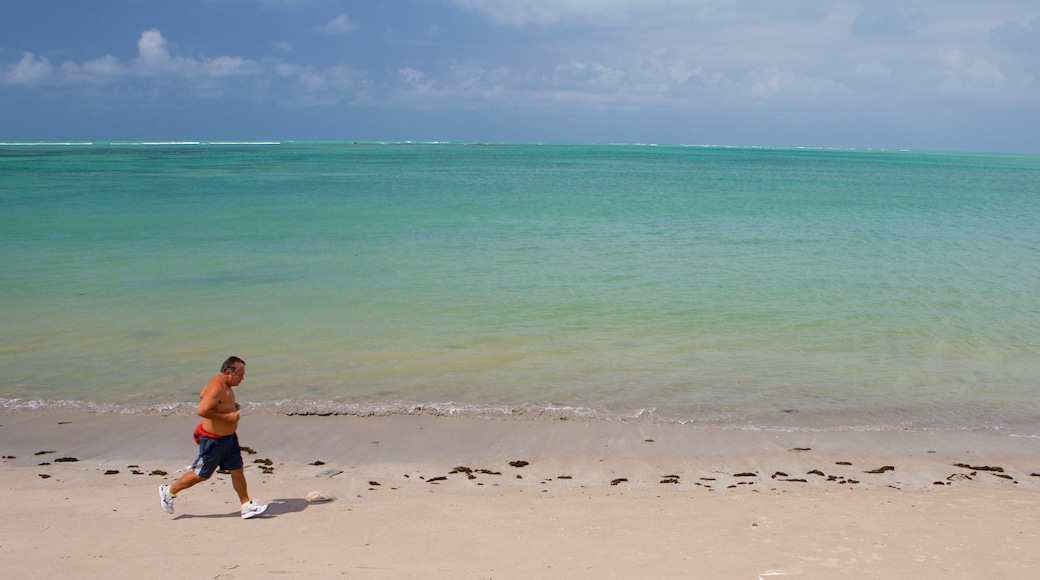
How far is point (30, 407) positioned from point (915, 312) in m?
12.3

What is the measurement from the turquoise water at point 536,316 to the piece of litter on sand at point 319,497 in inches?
85.5

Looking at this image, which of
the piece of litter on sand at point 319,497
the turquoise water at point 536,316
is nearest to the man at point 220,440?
the piece of litter on sand at point 319,497

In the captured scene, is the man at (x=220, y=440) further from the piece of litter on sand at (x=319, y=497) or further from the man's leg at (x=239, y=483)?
the piece of litter on sand at (x=319, y=497)

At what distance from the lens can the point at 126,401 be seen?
27.4ft

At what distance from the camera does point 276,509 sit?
569 centimetres

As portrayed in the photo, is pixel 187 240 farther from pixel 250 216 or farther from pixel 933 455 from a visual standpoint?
pixel 933 455

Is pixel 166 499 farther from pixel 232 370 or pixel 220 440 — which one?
pixel 232 370

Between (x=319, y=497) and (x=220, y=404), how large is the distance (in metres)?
1.09

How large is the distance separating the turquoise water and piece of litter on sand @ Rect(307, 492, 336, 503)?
2171 mm

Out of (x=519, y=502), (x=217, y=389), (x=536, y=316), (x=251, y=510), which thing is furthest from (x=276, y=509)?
(x=536, y=316)

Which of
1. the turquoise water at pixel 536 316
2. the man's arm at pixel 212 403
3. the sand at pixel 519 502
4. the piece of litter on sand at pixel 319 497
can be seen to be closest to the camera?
the sand at pixel 519 502

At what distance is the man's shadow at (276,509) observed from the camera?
18.1 ft

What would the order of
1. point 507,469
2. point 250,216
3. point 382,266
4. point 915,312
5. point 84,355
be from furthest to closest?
point 250,216 → point 382,266 → point 915,312 → point 84,355 → point 507,469

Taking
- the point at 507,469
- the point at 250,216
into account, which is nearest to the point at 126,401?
the point at 507,469
